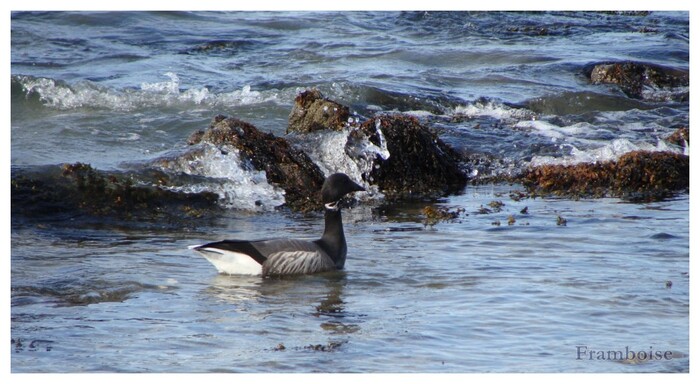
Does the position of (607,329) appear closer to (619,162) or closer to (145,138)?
(619,162)

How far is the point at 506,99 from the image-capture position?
17.8 m

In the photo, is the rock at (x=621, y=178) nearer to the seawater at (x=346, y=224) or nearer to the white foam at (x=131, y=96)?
the seawater at (x=346, y=224)

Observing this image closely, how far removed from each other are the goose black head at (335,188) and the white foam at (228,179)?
2.14 metres

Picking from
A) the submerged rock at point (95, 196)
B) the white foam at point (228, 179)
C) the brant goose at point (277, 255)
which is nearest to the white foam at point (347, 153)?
the white foam at point (228, 179)

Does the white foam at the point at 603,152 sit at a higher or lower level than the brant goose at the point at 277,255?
higher

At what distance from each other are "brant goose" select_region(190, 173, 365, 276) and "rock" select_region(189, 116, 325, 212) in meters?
2.81

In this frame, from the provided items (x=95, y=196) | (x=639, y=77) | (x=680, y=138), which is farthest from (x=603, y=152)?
(x=95, y=196)

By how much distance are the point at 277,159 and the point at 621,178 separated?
4.80 meters

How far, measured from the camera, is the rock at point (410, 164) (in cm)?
1265

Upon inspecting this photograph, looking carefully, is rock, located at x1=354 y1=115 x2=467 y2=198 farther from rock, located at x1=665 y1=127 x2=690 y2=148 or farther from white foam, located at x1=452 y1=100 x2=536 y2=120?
rock, located at x1=665 y1=127 x2=690 y2=148

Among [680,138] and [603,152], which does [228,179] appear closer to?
[603,152]

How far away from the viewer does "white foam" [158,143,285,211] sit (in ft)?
38.4

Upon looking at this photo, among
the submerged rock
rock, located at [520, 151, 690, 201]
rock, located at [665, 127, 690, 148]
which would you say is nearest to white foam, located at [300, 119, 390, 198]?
the submerged rock

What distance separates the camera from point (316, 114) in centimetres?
1349
